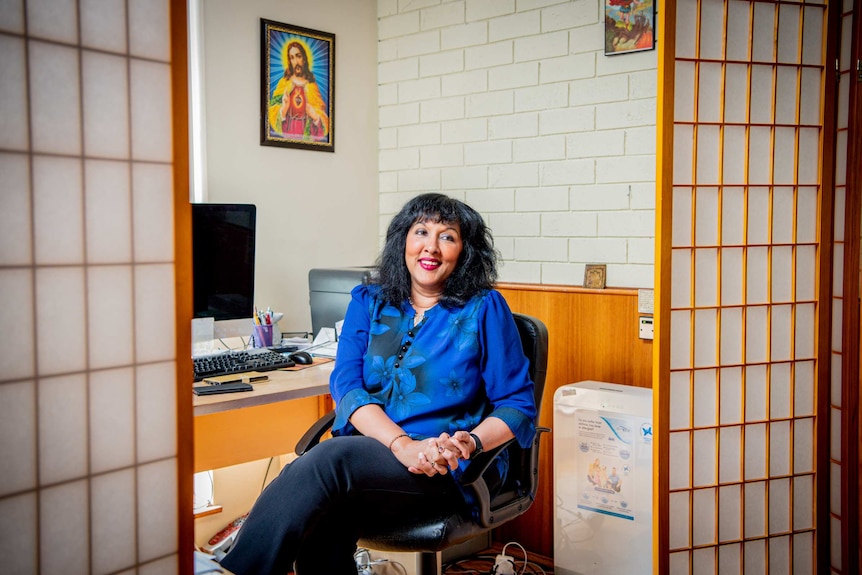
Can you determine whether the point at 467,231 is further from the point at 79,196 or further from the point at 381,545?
the point at 79,196

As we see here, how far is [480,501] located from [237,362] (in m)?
1.11

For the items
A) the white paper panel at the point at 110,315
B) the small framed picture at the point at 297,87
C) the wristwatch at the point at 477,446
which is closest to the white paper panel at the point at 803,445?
the wristwatch at the point at 477,446

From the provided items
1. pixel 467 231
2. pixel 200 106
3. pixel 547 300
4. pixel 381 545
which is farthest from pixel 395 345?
pixel 200 106

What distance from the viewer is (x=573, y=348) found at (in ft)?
10.1

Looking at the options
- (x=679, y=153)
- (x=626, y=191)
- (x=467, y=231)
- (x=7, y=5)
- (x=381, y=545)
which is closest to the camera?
→ (x=7, y=5)

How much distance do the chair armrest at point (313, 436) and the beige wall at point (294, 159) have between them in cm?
128

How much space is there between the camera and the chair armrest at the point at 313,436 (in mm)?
2068

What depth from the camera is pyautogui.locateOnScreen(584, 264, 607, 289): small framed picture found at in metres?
3.01

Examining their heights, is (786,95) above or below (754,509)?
above

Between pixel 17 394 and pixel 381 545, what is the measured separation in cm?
106

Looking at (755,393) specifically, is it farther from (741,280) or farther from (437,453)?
(437,453)

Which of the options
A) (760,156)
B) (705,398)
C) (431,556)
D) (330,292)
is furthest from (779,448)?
(330,292)

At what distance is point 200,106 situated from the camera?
3.13 m

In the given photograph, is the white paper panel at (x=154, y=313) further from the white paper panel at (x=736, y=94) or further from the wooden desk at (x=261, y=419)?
the white paper panel at (x=736, y=94)
